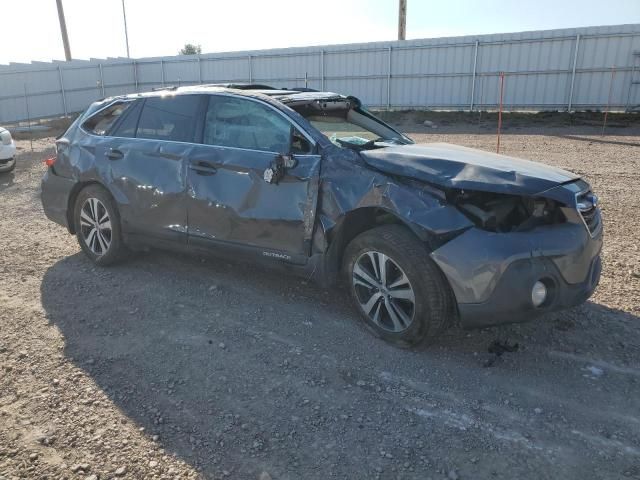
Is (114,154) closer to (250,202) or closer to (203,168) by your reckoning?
(203,168)

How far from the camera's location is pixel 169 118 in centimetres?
490

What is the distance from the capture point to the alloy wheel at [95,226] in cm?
523

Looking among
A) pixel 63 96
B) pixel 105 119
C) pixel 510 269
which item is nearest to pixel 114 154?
pixel 105 119

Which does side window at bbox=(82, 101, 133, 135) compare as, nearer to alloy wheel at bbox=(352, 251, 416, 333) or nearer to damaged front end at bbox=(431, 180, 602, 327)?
alloy wheel at bbox=(352, 251, 416, 333)

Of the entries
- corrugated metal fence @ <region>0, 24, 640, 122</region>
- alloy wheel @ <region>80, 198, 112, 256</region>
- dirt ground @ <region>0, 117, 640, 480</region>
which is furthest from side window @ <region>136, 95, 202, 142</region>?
corrugated metal fence @ <region>0, 24, 640, 122</region>

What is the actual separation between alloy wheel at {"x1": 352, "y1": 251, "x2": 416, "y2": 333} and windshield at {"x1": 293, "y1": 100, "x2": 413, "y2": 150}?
2.79 feet

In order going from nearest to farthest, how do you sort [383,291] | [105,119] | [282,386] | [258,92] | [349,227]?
[282,386] < [383,291] < [349,227] < [258,92] < [105,119]

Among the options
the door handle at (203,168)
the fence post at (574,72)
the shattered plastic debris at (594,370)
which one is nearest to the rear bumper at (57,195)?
the door handle at (203,168)

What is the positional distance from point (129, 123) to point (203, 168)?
1.19 m

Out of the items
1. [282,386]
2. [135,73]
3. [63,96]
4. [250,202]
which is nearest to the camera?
[282,386]

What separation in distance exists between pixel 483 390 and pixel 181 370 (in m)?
1.86

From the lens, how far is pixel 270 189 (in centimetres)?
414

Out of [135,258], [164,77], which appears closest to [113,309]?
[135,258]

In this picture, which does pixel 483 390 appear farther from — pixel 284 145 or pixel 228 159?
pixel 228 159
